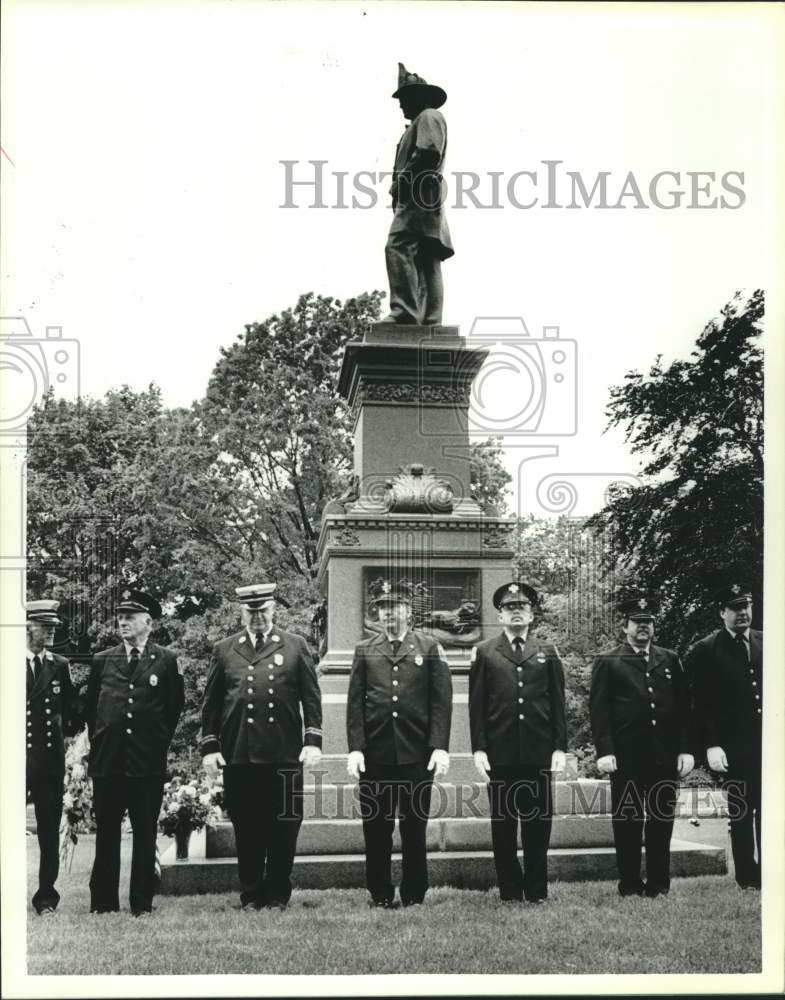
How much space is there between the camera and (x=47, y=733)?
7.29m

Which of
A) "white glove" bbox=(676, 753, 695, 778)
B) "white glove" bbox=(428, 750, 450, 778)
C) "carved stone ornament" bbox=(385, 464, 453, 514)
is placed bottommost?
"white glove" bbox=(676, 753, 695, 778)

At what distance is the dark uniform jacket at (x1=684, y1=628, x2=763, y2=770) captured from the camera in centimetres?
740

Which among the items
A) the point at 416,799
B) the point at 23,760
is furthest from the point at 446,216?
the point at 23,760

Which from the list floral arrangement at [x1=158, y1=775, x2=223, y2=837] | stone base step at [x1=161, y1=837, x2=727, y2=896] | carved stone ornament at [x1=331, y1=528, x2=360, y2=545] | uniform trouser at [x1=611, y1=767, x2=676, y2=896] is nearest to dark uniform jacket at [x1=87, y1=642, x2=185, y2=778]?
floral arrangement at [x1=158, y1=775, x2=223, y2=837]

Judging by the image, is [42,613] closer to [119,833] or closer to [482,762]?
[119,833]

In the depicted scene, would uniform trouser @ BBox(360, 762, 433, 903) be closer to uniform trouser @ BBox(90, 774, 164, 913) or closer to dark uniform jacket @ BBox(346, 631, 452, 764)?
dark uniform jacket @ BBox(346, 631, 452, 764)

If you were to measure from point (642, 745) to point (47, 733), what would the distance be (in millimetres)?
3577

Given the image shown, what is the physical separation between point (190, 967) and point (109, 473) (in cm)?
987

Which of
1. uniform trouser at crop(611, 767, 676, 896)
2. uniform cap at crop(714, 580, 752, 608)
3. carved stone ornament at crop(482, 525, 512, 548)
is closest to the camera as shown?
uniform trouser at crop(611, 767, 676, 896)

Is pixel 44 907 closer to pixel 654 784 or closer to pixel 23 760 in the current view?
pixel 23 760

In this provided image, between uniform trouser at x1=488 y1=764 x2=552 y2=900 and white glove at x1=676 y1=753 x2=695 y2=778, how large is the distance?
0.82 m

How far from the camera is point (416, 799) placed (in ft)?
22.9

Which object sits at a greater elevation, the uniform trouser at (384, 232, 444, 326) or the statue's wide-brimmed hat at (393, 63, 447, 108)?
the statue's wide-brimmed hat at (393, 63, 447, 108)

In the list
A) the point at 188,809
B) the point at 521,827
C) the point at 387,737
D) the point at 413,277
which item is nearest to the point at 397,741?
the point at 387,737
